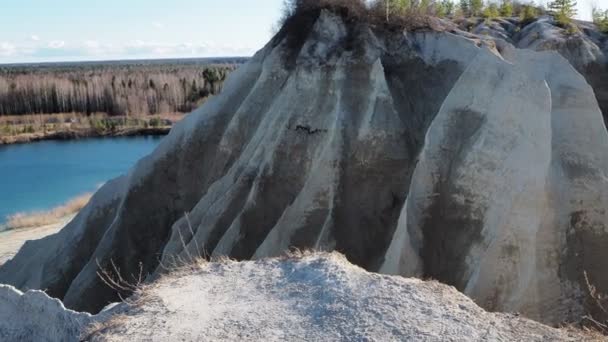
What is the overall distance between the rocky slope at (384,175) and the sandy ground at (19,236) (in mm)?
7937

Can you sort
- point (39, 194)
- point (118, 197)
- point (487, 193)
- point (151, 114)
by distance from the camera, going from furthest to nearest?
1. point (151, 114)
2. point (39, 194)
3. point (118, 197)
4. point (487, 193)

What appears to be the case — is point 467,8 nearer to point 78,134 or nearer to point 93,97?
point 78,134

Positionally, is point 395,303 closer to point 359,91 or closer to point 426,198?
point 426,198

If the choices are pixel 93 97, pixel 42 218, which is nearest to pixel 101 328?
pixel 42 218

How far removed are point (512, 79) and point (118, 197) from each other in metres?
9.75

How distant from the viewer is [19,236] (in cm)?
2703

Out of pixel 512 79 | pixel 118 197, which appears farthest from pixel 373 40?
pixel 118 197

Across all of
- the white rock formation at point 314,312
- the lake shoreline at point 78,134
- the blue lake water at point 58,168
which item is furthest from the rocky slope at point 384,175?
the lake shoreline at point 78,134

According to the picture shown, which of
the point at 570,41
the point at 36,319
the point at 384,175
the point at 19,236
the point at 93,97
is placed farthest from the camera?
the point at 93,97

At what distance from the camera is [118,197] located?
16453mm

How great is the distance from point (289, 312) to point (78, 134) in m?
64.3

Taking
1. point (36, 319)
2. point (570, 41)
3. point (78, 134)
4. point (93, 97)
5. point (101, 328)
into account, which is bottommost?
point (78, 134)

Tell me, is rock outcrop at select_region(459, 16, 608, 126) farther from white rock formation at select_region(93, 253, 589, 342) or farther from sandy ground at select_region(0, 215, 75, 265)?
sandy ground at select_region(0, 215, 75, 265)

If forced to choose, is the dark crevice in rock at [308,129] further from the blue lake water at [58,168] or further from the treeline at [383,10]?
the blue lake water at [58,168]
